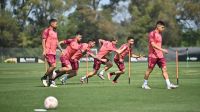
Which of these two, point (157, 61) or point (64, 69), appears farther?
point (64, 69)

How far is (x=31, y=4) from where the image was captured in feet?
297

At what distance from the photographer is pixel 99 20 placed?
95.4 metres

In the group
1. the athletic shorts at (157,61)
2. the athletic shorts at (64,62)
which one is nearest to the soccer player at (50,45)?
the athletic shorts at (64,62)

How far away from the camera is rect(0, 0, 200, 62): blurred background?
89.4 metres

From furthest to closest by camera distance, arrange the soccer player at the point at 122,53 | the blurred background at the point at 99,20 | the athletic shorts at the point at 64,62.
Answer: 1. the blurred background at the point at 99,20
2. the soccer player at the point at 122,53
3. the athletic shorts at the point at 64,62

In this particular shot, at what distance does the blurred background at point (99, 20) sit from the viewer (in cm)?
8938

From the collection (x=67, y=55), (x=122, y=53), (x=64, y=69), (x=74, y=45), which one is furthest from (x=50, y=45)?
(x=122, y=53)

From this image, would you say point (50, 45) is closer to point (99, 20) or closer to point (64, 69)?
point (64, 69)

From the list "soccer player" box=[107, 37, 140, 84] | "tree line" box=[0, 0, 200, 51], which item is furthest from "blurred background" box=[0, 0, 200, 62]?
"soccer player" box=[107, 37, 140, 84]

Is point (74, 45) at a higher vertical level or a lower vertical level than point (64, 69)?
higher

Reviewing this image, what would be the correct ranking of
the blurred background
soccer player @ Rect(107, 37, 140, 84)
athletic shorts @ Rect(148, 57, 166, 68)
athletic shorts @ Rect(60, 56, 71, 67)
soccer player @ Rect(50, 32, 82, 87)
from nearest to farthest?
athletic shorts @ Rect(148, 57, 166, 68) < soccer player @ Rect(50, 32, 82, 87) < athletic shorts @ Rect(60, 56, 71, 67) < soccer player @ Rect(107, 37, 140, 84) < the blurred background

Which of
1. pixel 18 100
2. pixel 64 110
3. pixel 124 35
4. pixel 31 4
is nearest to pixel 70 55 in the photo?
pixel 18 100

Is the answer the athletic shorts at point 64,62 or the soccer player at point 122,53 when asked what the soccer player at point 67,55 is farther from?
the soccer player at point 122,53

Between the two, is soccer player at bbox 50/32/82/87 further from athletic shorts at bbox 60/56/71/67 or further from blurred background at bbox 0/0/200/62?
blurred background at bbox 0/0/200/62
